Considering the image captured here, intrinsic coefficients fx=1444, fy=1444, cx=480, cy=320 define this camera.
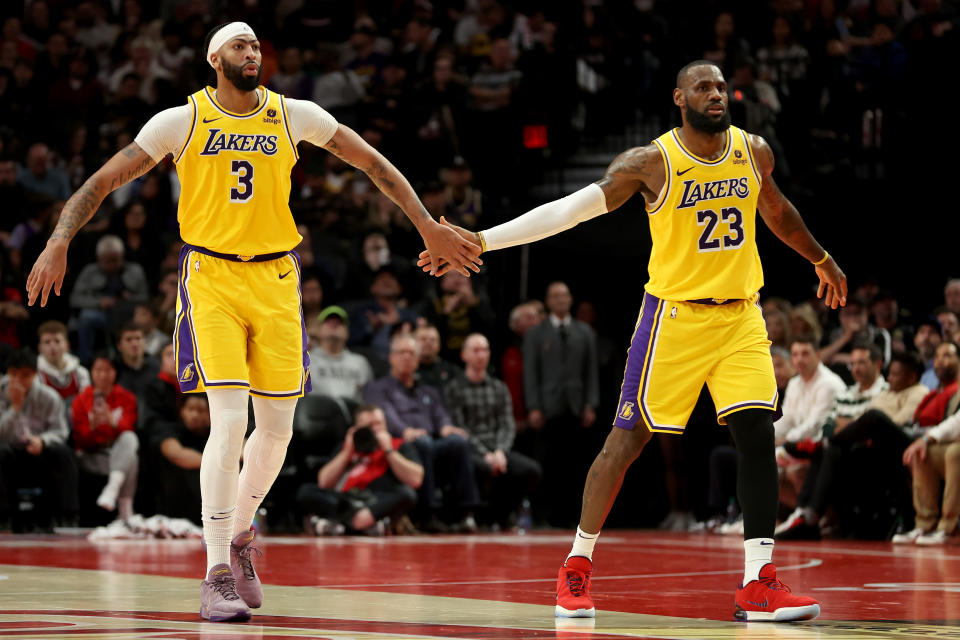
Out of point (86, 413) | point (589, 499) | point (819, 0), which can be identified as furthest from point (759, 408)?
point (819, 0)

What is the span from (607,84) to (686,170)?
10915 millimetres

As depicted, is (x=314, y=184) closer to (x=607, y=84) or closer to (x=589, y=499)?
(x=607, y=84)

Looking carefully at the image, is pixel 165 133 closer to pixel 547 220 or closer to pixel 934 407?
pixel 547 220

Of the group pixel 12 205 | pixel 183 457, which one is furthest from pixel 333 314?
pixel 12 205

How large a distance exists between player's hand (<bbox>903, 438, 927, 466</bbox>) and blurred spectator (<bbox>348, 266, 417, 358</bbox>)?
16.5ft

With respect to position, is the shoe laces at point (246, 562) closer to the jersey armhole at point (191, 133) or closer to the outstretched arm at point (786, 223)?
the jersey armhole at point (191, 133)

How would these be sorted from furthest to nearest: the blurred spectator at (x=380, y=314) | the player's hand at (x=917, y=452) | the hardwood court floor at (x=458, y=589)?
1. the blurred spectator at (x=380, y=314)
2. the player's hand at (x=917, y=452)
3. the hardwood court floor at (x=458, y=589)

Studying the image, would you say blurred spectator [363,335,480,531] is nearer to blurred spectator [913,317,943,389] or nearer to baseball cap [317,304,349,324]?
baseball cap [317,304,349,324]

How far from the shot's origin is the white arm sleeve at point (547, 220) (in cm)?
614

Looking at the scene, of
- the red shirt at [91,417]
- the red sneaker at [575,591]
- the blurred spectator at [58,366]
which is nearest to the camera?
the red sneaker at [575,591]

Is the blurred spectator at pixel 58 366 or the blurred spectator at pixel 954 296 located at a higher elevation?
the blurred spectator at pixel 954 296

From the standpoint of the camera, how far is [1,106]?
16.7 meters

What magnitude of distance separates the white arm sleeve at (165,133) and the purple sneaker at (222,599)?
1.76 meters

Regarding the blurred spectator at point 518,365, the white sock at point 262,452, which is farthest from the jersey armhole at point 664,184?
the blurred spectator at point 518,365
